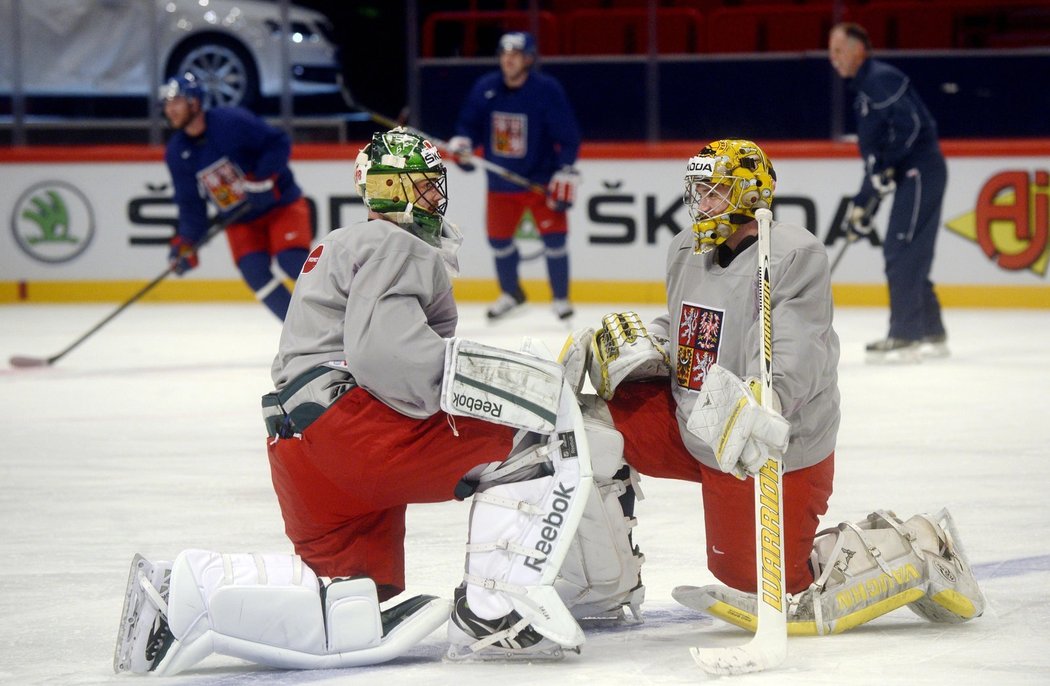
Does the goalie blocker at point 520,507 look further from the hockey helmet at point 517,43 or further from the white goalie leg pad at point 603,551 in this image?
the hockey helmet at point 517,43

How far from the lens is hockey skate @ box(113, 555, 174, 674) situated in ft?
9.53

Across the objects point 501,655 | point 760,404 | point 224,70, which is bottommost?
point 501,655

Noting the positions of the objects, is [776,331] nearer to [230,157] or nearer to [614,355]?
[614,355]

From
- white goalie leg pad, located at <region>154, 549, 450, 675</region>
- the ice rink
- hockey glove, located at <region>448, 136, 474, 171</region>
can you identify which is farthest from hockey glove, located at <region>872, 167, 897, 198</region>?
white goalie leg pad, located at <region>154, 549, 450, 675</region>

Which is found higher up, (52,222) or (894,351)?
(52,222)

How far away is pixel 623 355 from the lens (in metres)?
3.26

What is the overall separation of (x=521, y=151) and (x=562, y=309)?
3.06 ft

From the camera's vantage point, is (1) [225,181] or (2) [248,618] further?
(1) [225,181]

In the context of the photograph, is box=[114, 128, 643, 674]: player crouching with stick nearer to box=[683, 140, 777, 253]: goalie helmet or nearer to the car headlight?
box=[683, 140, 777, 253]: goalie helmet

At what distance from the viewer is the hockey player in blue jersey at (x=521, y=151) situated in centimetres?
893

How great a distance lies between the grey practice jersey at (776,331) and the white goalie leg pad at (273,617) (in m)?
0.73

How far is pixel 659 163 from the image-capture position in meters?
9.62

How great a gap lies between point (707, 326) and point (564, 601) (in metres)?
0.60

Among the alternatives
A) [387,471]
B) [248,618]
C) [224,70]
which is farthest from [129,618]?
[224,70]
